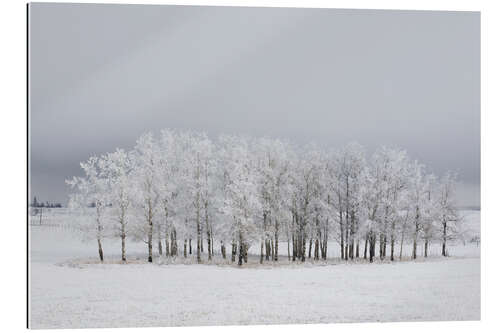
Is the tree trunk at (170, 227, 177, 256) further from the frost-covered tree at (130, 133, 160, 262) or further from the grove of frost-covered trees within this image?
the frost-covered tree at (130, 133, 160, 262)

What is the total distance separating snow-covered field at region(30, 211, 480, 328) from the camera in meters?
12.6

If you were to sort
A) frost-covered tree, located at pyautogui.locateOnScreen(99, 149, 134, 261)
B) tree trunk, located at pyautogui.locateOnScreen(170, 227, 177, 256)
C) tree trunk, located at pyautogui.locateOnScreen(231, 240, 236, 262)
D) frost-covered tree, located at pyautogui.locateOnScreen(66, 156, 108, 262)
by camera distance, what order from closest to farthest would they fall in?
frost-covered tree, located at pyautogui.locateOnScreen(66, 156, 108, 262), frost-covered tree, located at pyautogui.locateOnScreen(99, 149, 134, 261), tree trunk, located at pyautogui.locateOnScreen(170, 227, 177, 256), tree trunk, located at pyautogui.locateOnScreen(231, 240, 236, 262)

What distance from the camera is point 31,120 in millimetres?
12648

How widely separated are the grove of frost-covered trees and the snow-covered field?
0.34m

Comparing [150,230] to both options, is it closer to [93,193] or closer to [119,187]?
[119,187]

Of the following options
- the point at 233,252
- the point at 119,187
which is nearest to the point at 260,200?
the point at 233,252

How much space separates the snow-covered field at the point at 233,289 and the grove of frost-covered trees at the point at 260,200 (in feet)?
1.12

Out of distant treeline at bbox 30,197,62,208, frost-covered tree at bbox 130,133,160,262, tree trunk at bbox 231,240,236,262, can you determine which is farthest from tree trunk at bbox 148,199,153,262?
distant treeline at bbox 30,197,62,208

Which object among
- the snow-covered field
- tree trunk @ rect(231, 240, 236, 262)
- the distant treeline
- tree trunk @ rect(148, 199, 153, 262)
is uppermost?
the distant treeline

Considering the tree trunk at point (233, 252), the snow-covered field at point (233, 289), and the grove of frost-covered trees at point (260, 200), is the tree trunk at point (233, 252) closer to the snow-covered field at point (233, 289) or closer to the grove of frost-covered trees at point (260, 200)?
the grove of frost-covered trees at point (260, 200)

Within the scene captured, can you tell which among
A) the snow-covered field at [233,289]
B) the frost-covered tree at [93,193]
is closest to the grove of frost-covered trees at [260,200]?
the frost-covered tree at [93,193]

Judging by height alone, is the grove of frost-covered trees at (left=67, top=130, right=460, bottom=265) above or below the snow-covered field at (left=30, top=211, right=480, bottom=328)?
above

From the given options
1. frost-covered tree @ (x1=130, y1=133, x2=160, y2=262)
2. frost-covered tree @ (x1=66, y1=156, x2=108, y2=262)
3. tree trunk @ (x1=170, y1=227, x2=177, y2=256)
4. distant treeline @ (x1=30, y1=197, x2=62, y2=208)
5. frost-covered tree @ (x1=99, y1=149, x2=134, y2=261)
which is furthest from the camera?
tree trunk @ (x1=170, y1=227, x2=177, y2=256)
